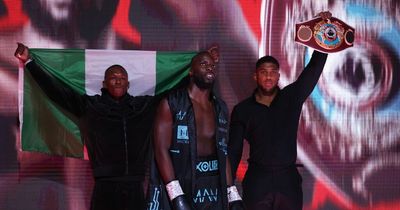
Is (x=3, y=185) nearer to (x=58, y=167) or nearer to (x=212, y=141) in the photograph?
(x=58, y=167)

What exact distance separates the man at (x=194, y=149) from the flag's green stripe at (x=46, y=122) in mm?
1430

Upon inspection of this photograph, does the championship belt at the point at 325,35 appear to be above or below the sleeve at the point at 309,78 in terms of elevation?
above

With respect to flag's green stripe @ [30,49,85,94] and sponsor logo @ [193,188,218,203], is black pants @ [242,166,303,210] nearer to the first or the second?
sponsor logo @ [193,188,218,203]

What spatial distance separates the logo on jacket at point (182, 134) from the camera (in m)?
3.32

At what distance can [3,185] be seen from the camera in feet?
15.2

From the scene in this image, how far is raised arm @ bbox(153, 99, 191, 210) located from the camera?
3156 mm

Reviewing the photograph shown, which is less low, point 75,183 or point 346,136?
point 346,136

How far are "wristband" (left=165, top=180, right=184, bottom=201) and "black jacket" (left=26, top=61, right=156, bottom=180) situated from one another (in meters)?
0.95

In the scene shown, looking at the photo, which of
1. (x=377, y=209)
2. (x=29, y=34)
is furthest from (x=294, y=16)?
(x=29, y=34)

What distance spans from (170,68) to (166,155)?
1.50m

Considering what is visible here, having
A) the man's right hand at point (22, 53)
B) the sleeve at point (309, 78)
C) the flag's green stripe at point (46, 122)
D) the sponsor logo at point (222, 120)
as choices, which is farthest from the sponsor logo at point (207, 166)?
the man's right hand at point (22, 53)

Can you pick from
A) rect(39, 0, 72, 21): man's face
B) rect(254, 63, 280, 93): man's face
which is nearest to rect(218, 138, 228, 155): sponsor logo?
rect(254, 63, 280, 93): man's face

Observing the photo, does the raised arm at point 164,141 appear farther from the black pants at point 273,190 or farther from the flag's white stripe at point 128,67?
the flag's white stripe at point 128,67

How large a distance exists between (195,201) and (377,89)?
2.15m
